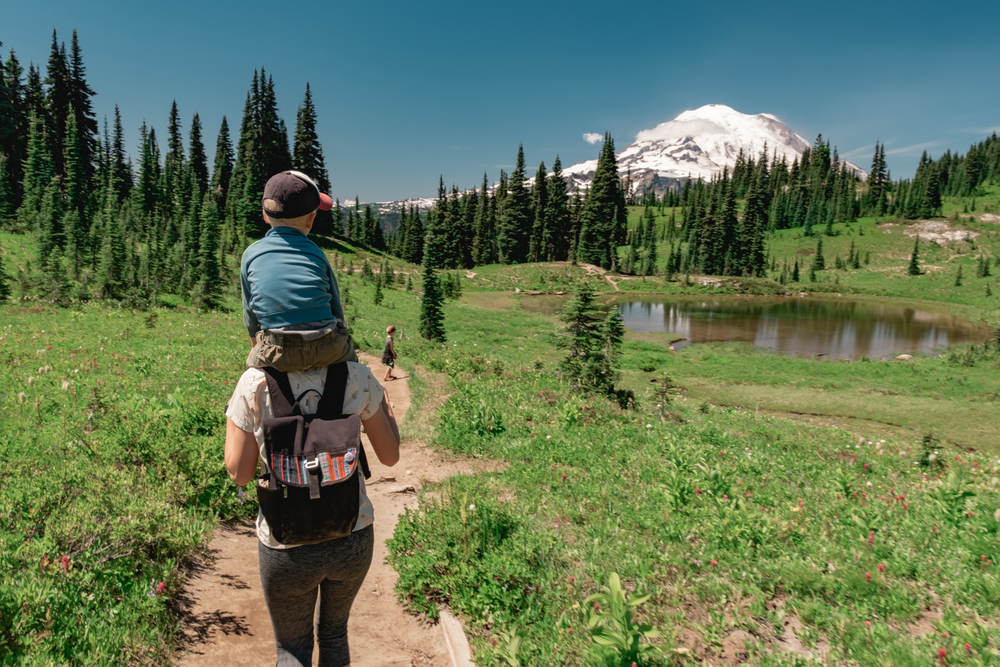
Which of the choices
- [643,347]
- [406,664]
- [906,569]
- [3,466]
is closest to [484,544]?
[406,664]

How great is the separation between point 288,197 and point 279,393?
1004 mm

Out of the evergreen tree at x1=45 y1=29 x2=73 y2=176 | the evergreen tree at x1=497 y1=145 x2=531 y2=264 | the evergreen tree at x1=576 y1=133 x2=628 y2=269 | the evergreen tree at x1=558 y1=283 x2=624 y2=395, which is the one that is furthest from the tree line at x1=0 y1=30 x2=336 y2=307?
the evergreen tree at x1=576 y1=133 x2=628 y2=269

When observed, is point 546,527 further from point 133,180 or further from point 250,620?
→ point 133,180

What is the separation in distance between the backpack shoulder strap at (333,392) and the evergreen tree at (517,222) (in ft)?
300

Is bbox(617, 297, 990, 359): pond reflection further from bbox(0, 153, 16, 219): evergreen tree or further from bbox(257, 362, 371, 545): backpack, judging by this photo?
bbox(0, 153, 16, 219): evergreen tree

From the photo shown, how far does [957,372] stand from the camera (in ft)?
92.3

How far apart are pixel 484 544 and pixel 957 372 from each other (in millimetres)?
35297

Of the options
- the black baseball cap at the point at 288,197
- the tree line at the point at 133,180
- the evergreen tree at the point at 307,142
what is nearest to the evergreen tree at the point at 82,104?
Result: the tree line at the point at 133,180

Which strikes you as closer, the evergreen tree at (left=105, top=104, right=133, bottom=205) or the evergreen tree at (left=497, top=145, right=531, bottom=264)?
the evergreen tree at (left=105, top=104, right=133, bottom=205)

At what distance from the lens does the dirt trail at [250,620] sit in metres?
3.90

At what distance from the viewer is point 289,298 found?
2.32 meters

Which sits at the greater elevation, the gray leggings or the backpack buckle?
the backpack buckle

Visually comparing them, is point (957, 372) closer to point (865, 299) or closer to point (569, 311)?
point (569, 311)

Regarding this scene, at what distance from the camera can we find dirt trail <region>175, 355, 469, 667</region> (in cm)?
390
